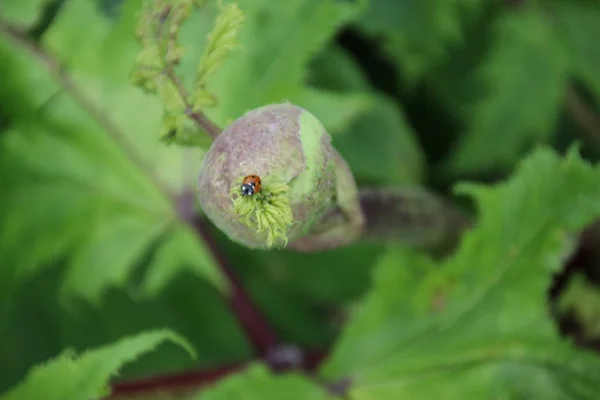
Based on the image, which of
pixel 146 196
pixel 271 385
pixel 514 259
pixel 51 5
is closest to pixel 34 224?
pixel 146 196

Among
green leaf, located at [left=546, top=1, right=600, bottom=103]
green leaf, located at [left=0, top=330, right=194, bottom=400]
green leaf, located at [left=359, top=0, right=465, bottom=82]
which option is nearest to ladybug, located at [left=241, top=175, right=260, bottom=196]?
green leaf, located at [left=0, top=330, right=194, bottom=400]

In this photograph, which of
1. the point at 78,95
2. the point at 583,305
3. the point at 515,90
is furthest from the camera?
the point at 515,90

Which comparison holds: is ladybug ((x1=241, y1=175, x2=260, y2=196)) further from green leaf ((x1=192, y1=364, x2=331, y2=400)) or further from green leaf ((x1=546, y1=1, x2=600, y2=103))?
green leaf ((x1=546, y1=1, x2=600, y2=103))

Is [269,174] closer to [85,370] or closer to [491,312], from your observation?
[85,370]

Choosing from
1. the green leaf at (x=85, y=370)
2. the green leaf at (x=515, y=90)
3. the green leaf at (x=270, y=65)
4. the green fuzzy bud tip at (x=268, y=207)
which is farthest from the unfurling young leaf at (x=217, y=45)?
the green leaf at (x=515, y=90)

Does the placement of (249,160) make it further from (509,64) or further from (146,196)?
(509,64)

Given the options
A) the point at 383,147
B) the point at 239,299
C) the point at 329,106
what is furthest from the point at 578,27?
the point at 239,299

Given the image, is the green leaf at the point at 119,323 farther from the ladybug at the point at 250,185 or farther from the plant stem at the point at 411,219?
the ladybug at the point at 250,185

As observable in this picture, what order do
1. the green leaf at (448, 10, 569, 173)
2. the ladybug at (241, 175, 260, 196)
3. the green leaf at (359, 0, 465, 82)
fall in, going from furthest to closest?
the green leaf at (448, 10, 569, 173)
the green leaf at (359, 0, 465, 82)
the ladybug at (241, 175, 260, 196)
